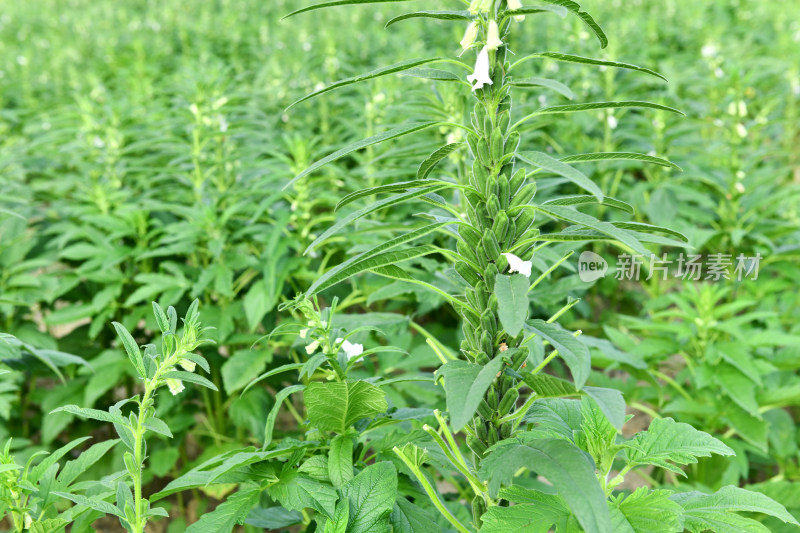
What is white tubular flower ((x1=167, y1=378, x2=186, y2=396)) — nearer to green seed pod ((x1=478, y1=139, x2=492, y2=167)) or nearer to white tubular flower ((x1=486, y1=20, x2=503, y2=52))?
green seed pod ((x1=478, y1=139, x2=492, y2=167))

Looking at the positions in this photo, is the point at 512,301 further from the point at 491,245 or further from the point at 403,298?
the point at 403,298

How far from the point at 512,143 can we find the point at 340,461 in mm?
824

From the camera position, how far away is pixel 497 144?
4.43ft

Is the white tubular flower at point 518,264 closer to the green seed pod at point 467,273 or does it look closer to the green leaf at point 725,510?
the green seed pod at point 467,273

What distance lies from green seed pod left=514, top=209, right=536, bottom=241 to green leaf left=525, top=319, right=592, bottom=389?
0.20 metres

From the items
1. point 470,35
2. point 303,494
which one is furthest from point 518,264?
point 303,494

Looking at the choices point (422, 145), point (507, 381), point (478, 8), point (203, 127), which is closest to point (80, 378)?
point (203, 127)

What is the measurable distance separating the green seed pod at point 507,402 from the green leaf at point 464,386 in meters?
0.16

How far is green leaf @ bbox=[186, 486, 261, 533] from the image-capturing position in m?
1.44

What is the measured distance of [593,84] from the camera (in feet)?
15.0

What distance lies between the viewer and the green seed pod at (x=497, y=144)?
1.34m

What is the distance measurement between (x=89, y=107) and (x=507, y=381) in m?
3.42

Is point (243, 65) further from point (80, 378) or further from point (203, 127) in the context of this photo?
point (80, 378)
